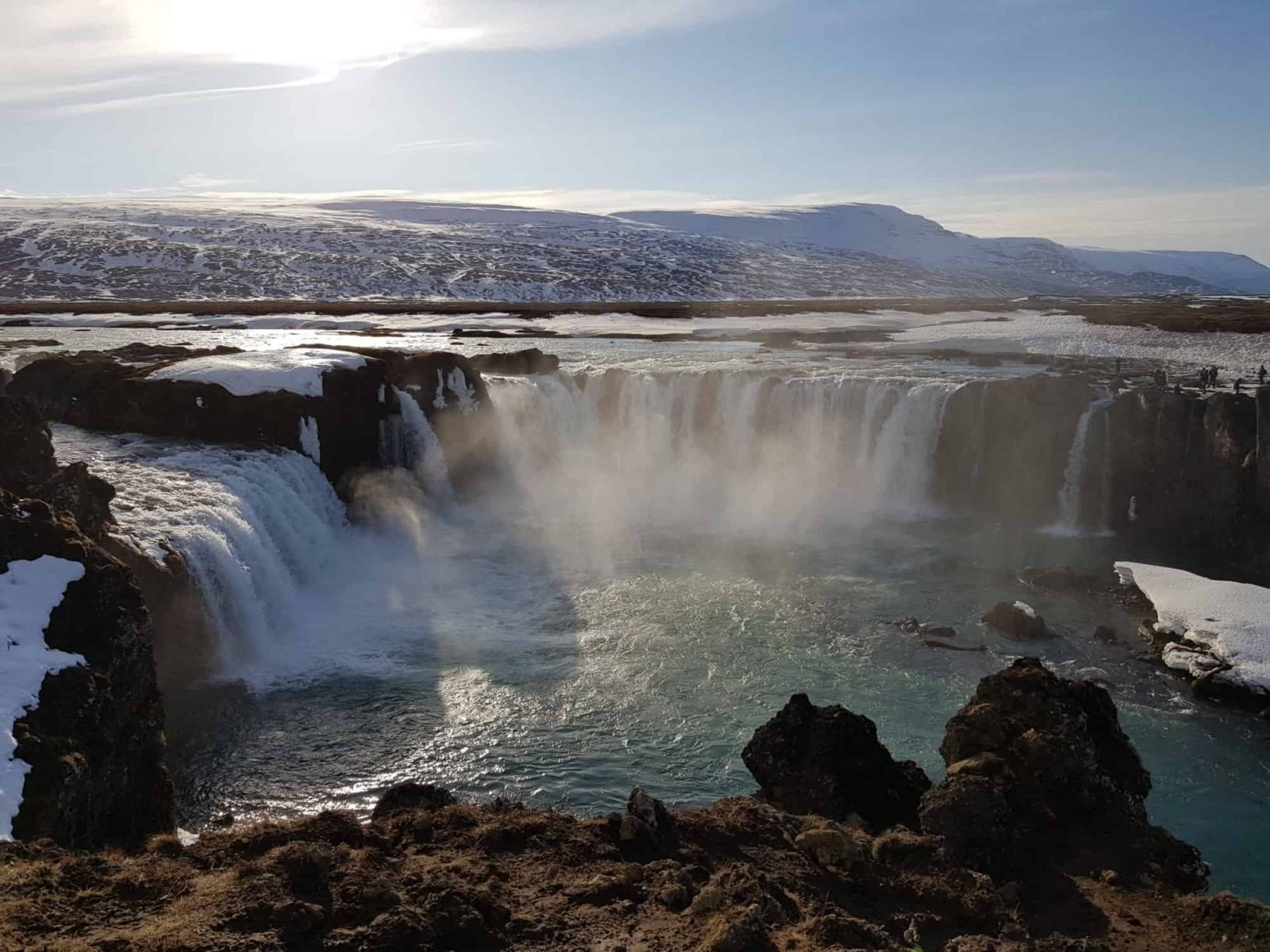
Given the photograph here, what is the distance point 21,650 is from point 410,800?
14.8 ft

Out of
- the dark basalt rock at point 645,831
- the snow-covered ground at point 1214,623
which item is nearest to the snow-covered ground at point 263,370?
the dark basalt rock at point 645,831

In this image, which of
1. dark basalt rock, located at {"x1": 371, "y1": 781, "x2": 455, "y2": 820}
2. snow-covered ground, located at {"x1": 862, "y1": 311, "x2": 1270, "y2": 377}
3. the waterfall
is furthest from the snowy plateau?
dark basalt rock, located at {"x1": 371, "y1": 781, "x2": 455, "y2": 820}

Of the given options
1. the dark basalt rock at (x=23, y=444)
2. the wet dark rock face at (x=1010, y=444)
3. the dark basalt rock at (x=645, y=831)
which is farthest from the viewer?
the wet dark rock face at (x=1010, y=444)

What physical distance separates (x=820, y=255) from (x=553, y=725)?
187 m

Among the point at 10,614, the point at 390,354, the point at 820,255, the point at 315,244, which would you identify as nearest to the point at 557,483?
the point at 390,354

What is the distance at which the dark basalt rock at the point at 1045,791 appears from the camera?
1089 cm

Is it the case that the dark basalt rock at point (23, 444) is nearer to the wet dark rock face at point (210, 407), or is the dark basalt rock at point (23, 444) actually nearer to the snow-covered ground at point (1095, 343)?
the wet dark rock face at point (210, 407)

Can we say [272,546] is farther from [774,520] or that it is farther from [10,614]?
[774,520]

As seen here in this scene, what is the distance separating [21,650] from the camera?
10.6 m

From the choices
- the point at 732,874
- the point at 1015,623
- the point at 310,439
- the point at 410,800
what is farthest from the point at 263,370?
the point at 732,874

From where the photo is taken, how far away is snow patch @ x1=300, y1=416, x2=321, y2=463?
90.5 ft

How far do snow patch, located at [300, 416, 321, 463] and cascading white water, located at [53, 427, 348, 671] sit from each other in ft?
1.86

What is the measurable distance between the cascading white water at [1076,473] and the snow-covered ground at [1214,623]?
735 centimetres

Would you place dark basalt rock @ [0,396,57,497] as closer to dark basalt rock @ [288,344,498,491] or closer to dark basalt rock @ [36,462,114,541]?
dark basalt rock @ [36,462,114,541]
